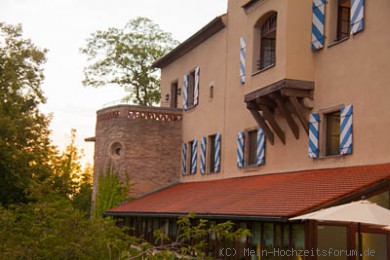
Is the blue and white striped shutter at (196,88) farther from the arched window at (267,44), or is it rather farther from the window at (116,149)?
the arched window at (267,44)

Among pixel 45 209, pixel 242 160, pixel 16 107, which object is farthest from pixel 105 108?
pixel 45 209

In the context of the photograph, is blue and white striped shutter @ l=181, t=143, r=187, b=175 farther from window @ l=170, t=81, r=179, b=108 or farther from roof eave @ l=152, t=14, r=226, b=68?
roof eave @ l=152, t=14, r=226, b=68

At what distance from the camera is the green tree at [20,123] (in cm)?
2659

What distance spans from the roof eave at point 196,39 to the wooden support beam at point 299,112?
7.69m

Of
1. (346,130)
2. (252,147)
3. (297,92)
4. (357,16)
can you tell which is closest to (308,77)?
(297,92)

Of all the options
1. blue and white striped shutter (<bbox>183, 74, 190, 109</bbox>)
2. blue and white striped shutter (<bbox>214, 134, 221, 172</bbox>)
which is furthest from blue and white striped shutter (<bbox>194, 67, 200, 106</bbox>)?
blue and white striped shutter (<bbox>214, 134, 221, 172</bbox>)

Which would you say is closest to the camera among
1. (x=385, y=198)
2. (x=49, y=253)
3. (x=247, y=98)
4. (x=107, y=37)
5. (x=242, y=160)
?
(x=49, y=253)

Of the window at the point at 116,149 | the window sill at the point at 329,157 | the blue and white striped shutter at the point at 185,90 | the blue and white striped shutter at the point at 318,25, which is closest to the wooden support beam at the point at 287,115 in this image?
the window sill at the point at 329,157

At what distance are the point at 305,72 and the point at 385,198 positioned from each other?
4.64 m

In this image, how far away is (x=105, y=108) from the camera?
29.0 metres

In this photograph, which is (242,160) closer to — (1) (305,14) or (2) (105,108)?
(1) (305,14)

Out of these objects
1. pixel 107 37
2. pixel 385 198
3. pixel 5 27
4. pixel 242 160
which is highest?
pixel 107 37

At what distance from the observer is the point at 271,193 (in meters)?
17.0

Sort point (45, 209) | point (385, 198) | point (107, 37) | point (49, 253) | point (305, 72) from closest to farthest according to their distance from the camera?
point (49, 253) < point (45, 209) < point (385, 198) < point (305, 72) < point (107, 37)
